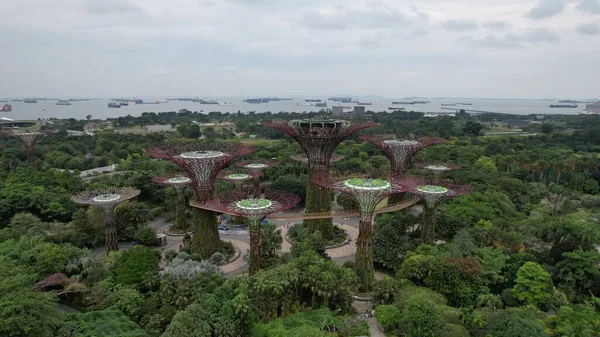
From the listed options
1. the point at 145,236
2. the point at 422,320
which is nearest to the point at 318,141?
the point at 422,320

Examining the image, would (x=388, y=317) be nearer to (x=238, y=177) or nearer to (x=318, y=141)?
(x=318, y=141)

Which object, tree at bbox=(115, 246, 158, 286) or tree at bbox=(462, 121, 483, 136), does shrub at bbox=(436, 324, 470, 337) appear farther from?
tree at bbox=(462, 121, 483, 136)

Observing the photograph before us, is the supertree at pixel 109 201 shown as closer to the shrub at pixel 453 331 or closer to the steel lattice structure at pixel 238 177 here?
the steel lattice structure at pixel 238 177

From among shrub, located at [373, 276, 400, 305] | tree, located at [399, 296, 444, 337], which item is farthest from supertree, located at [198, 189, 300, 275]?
tree, located at [399, 296, 444, 337]

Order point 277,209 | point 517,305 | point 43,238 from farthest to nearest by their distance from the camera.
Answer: point 43,238, point 277,209, point 517,305

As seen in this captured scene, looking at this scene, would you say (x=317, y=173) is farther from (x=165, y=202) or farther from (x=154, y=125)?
(x=154, y=125)

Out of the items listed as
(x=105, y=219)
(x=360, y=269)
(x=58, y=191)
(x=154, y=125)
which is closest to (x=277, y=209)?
(x=360, y=269)
